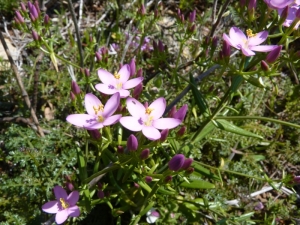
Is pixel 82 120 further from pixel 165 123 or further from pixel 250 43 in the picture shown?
pixel 250 43

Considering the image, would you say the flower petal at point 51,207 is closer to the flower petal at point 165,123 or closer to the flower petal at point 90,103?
the flower petal at point 90,103

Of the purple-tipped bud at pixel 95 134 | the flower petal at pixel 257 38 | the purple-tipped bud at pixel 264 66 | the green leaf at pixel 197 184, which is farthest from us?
the green leaf at pixel 197 184

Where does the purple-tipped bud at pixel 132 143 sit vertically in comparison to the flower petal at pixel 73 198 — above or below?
above

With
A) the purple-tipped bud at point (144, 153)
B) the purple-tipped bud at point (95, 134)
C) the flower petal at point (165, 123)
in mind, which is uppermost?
the flower petal at point (165, 123)

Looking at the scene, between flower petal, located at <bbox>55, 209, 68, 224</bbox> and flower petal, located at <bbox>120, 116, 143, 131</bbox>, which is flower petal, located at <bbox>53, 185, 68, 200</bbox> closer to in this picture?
flower petal, located at <bbox>55, 209, 68, 224</bbox>

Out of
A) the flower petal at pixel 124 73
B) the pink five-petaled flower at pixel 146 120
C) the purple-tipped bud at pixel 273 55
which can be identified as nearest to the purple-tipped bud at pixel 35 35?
the flower petal at pixel 124 73

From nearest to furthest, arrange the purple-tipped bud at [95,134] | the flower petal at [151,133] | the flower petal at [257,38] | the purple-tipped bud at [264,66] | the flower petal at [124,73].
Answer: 1. the flower petal at [151,133]
2. the purple-tipped bud at [95,134]
3. the purple-tipped bud at [264,66]
4. the flower petal at [257,38]
5. the flower petal at [124,73]

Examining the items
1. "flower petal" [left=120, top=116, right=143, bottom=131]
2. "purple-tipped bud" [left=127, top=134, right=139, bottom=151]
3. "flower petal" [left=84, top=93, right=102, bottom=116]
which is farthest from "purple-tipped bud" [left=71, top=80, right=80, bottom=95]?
"purple-tipped bud" [left=127, top=134, right=139, bottom=151]

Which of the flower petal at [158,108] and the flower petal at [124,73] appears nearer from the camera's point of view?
the flower petal at [158,108]
